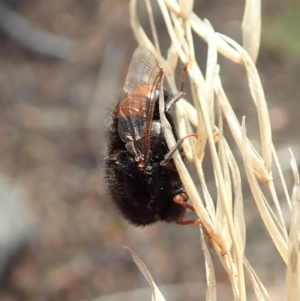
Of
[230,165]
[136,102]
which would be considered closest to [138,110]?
[136,102]

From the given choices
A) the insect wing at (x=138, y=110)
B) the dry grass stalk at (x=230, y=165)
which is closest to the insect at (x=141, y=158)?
the insect wing at (x=138, y=110)

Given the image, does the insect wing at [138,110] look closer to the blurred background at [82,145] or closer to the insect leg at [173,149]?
the insect leg at [173,149]

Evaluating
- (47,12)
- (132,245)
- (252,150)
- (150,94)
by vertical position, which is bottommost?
(132,245)

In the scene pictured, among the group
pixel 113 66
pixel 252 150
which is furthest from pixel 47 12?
pixel 252 150

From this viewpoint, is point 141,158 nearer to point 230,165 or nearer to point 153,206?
point 153,206

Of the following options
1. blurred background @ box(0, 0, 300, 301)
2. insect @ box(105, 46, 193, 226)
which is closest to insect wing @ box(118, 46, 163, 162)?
insect @ box(105, 46, 193, 226)

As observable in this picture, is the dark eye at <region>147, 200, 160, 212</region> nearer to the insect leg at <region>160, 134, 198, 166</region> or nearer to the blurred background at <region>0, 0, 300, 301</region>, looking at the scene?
the insect leg at <region>160, 134, 198, 166</region>

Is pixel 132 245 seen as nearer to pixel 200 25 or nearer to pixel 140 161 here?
pixel 140 161
